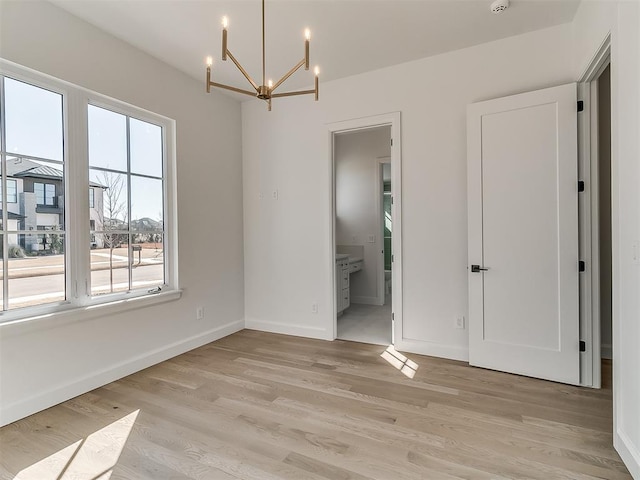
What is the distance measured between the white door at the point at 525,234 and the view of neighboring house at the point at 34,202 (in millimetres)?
3341

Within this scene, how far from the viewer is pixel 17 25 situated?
2.17 meters

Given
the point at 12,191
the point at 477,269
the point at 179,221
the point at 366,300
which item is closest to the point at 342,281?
the point at 366,300

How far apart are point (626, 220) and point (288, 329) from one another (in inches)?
128

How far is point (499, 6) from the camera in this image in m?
2.40

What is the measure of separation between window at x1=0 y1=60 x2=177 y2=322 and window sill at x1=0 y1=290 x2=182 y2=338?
0.27ft

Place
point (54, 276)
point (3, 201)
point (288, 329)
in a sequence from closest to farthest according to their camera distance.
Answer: point (3, 201) → point (54, 276) → point (288, 329)

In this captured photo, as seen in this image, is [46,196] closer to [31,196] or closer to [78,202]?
[31,196]

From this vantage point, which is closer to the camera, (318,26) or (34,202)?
(34,202)

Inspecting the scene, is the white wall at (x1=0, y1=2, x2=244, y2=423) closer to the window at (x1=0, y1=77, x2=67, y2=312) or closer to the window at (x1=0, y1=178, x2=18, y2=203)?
the window at (x1=0, y1=77, x2=67, y2=312)

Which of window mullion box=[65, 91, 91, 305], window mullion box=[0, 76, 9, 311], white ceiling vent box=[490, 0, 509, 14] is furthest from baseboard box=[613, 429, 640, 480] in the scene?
window mullion box=[0, 76, 9, 311]

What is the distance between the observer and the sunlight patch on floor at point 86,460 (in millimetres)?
1679

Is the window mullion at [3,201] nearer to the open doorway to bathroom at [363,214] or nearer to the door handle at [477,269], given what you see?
the door handle at [477,269]

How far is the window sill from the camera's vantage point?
7.00ft

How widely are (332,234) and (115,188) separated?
2157mm
